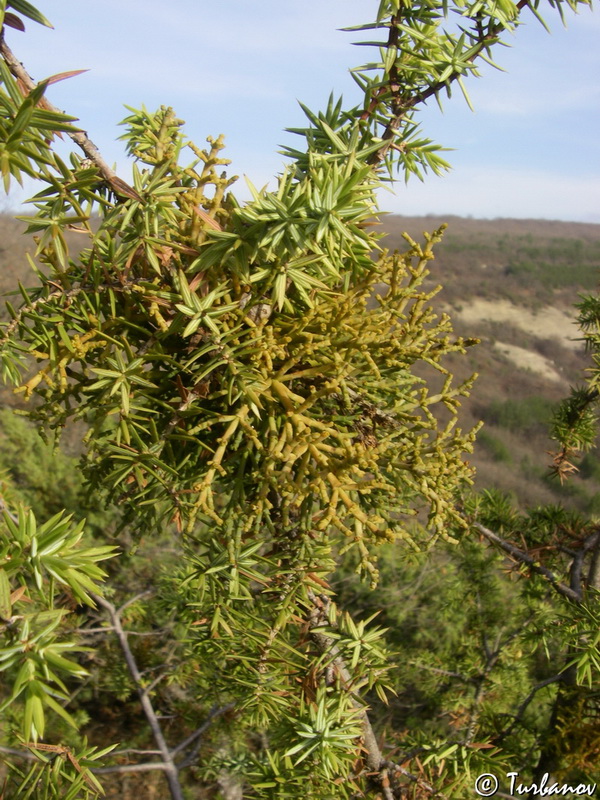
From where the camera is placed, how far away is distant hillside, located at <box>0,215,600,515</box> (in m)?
9.63

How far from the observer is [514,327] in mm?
17859

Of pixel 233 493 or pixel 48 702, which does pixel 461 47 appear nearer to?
pixel 233 493

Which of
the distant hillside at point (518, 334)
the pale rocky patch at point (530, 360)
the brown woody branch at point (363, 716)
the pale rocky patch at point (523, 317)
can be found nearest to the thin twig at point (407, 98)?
the brown woody branch at point (363, 716)

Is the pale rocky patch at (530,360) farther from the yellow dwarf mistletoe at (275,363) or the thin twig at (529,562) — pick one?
the yellow dwarf mistletoe at (275,363)

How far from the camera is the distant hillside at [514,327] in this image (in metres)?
9.63

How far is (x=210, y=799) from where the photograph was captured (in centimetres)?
362

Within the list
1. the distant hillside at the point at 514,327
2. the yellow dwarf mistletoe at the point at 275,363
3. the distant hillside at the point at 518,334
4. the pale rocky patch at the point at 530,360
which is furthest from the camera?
the pale rocky patch at the point at 530,360

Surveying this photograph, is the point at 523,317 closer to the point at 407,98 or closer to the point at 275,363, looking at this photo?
the point at 407,98

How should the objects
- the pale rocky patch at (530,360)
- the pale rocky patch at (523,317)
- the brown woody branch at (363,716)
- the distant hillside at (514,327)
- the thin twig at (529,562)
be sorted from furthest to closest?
the pale rocky patch at (523,317) → the pale rocky patch at (530,360) → the distant hillside at (514,327) → the thin twig at (529,562) → the brown woody branch at (363,716)

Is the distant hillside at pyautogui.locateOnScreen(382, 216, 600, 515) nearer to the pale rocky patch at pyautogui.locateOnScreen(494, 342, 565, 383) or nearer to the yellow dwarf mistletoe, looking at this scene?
the pale rocky patch at pyautogui.locateOnScreen(494, 342, 565, 383)

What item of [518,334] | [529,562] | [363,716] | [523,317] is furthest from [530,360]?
[363,716]

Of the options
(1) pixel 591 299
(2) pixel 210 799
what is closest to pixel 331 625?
(1) pixel 591 299

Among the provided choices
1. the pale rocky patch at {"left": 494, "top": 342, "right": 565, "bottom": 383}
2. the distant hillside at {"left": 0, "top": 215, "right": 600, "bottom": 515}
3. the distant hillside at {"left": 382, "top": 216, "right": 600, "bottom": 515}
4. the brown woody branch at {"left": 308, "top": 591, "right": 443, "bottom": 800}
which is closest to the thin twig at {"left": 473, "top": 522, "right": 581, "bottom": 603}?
the brown woody branch at {"left": 308, "top": 591, "right": 443, "bottom": 800}

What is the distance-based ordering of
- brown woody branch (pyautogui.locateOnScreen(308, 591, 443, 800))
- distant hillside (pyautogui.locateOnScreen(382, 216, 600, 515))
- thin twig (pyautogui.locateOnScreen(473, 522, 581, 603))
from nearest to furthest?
brown woody branch (pyautogui.locateOnScreen(308, 591, 443, 800))
thin twig (pyautogui.locateOnScreen(473, 522, 581, 603))
distant hillside (pyautogui.locateOnScreen(382, 216, 600, 515))
